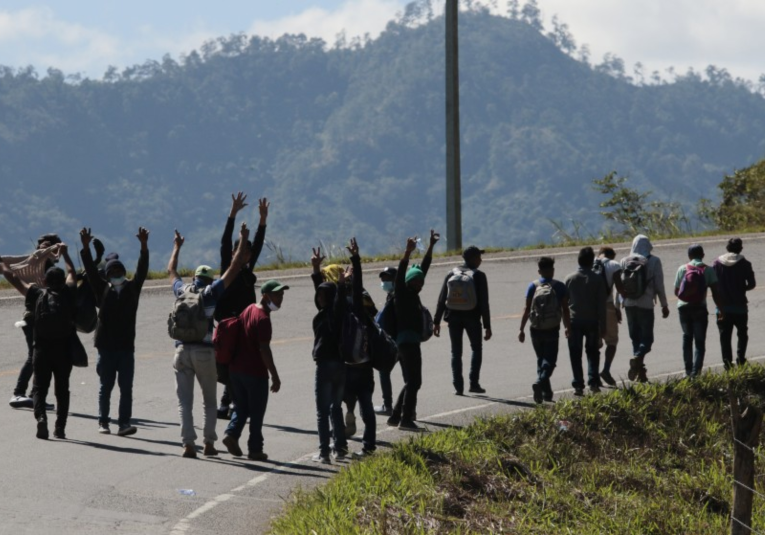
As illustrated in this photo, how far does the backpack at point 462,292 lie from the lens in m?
14.9

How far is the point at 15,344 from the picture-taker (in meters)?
18.7

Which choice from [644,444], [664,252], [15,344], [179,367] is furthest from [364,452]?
[664,252]

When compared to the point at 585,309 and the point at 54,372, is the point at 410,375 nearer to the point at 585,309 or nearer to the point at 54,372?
the point at 585,309

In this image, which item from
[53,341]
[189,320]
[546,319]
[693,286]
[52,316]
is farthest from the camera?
[693,286]

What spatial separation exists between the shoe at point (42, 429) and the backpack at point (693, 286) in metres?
7.51

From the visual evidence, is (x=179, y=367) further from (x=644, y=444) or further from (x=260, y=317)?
(x=644, y=444)

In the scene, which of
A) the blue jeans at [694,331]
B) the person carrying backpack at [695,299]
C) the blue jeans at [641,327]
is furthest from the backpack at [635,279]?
the blue jeans at [694,331]

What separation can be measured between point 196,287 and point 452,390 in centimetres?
447

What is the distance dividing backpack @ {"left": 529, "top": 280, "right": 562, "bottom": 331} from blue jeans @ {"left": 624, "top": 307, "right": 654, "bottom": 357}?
1.59 meters

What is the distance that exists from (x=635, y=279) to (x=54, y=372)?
6.87 meters

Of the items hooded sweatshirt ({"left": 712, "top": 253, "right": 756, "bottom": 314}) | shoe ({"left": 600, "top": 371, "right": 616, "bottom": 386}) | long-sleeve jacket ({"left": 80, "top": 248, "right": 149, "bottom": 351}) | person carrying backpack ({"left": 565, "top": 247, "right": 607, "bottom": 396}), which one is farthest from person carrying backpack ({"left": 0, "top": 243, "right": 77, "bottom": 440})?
hooded sweatshirt ({"left": 712, "top": 253, "right": 756, "bottom": 314})

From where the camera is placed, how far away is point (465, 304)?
1494cm

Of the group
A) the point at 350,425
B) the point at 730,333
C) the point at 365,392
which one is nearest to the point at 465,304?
the point at 350,425

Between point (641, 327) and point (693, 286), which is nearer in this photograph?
point (693, 286)
